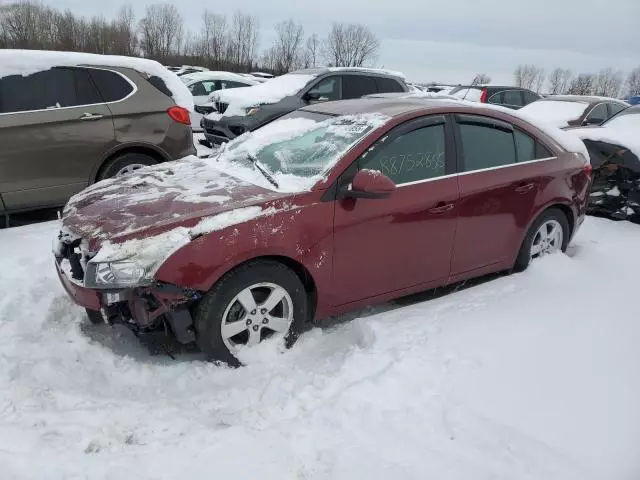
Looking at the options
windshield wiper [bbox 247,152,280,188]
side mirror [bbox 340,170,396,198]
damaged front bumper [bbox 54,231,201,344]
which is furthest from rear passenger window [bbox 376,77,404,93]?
damaged front bumper [bbox 54,231,201,344]

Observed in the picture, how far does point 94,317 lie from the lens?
346cm

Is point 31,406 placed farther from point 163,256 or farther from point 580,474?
point 580,474

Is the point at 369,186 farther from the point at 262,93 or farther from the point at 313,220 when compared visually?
the point at 262,93

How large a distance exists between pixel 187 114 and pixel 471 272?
4092mm

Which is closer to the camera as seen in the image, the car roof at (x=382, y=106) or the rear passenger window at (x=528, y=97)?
the car roof at (x=382, y=106)

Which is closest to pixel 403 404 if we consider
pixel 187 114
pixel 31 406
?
pixel 31 406

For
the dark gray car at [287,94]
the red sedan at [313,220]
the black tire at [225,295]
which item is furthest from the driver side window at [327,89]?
the black tire at [225,295]

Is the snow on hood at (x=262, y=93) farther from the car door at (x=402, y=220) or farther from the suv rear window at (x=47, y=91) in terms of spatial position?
the car door at (x=402, y=220)

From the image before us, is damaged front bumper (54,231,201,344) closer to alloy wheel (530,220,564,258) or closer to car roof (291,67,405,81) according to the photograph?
alloy wheel (530,220,564,258)

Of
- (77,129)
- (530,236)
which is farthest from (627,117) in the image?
(77,129)

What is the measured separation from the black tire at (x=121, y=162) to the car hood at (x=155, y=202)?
2119 millimetres

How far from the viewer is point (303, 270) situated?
10.9 feet

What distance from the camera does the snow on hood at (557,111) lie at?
1030 cm

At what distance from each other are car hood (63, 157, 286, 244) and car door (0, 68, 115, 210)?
6.85 ft
